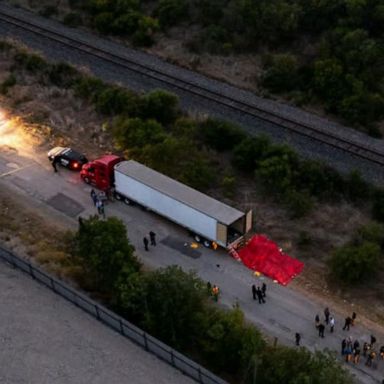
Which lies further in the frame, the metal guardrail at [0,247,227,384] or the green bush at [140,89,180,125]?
the green bush at [140,89,180,125]

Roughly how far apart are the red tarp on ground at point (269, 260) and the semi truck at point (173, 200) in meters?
0.67

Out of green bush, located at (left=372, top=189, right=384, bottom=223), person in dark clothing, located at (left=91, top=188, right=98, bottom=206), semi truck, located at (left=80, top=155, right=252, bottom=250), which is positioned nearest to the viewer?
semi truck, located at (left=80, top=155, right=252, bottom=250)

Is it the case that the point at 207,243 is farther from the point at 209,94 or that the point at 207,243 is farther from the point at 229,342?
the point at 209,94

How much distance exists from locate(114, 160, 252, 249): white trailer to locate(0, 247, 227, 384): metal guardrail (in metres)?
6.63

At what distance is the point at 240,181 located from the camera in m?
35.3

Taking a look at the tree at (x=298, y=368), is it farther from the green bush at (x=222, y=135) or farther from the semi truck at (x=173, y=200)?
the green bush at (x=222, y=135)

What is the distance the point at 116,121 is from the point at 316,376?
68.2ft

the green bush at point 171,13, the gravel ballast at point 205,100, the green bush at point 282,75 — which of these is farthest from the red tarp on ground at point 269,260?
the green bush at point 171,13

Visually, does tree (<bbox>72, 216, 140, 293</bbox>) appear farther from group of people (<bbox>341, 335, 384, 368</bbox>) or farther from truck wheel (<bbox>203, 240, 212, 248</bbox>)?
group of people (<bbox>341, 335, 384, 368</bbox>)

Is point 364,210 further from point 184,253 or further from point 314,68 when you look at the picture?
point 314,68

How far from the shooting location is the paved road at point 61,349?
23297 mm

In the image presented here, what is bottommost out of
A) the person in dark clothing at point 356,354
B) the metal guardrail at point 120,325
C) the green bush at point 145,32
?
the person in dark clothing at point 356,354

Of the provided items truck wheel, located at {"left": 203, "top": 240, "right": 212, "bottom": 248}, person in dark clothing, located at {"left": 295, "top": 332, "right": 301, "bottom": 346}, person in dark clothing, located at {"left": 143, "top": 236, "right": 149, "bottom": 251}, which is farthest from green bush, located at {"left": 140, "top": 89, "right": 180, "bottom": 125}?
person in dark clothing, located at {"left": 295, "top": 332, "right": 301, "bottom": 346}

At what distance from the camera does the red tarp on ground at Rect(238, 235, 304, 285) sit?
2952 cm
